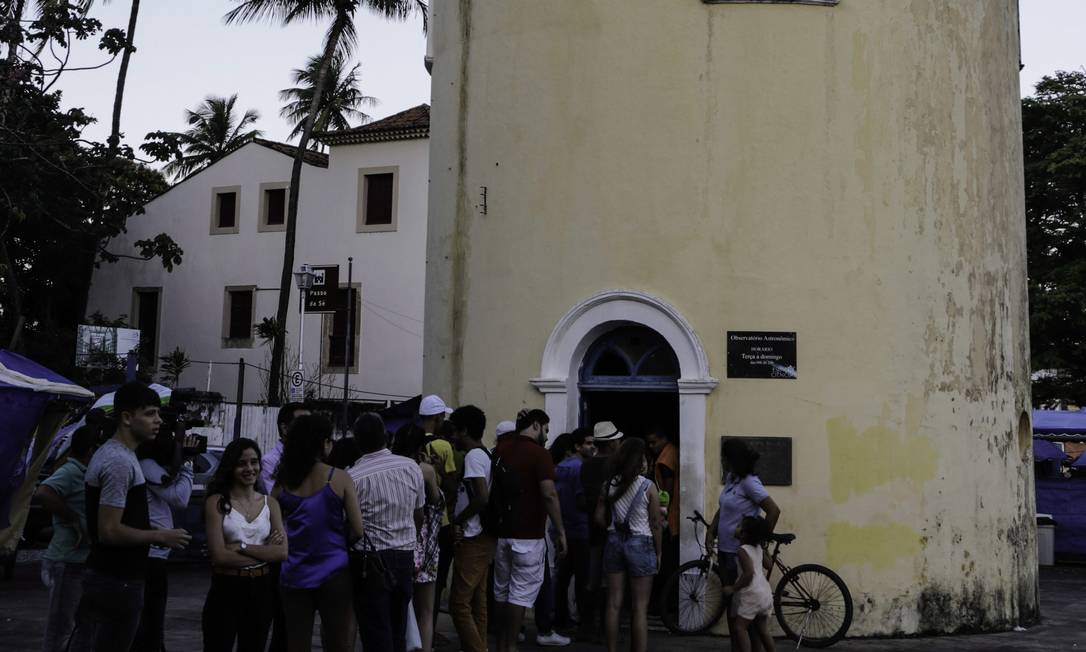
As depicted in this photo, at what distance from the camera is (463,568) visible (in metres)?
8.20

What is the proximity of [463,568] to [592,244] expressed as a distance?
11.8 ft

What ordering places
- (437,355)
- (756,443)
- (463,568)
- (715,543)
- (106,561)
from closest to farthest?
1. (106,561)
2. (463,568)
3. (715,543)
4. (756,443)
5. (437,355)

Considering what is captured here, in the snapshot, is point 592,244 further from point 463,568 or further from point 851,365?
point 463,568

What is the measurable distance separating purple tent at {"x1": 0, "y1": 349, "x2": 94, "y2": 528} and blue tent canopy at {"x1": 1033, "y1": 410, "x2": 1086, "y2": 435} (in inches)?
615

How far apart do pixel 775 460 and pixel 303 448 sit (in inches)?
202

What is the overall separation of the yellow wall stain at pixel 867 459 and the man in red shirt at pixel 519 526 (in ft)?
10.0

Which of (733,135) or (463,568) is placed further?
(733,135)

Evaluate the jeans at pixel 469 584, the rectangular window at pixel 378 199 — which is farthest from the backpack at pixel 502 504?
the rectangular window at pixel 378 199

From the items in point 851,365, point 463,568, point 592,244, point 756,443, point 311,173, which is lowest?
point 463,568

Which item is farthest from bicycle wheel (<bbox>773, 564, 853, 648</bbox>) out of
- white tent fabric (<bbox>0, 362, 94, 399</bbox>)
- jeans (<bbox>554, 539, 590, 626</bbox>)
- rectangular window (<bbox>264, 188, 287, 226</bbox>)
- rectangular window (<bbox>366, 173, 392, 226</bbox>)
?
rectangular window (<bbox>264, 188, 287, 226</bbox>)

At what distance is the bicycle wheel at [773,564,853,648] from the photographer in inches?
383

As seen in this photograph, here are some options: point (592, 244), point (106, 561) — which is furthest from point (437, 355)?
point (106, 561)

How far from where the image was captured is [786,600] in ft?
32.2

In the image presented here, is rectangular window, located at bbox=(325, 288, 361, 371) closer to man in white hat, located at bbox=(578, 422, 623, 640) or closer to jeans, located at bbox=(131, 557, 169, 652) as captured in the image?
man in white hat, located at bbox=(578, 422, 623, 640)
